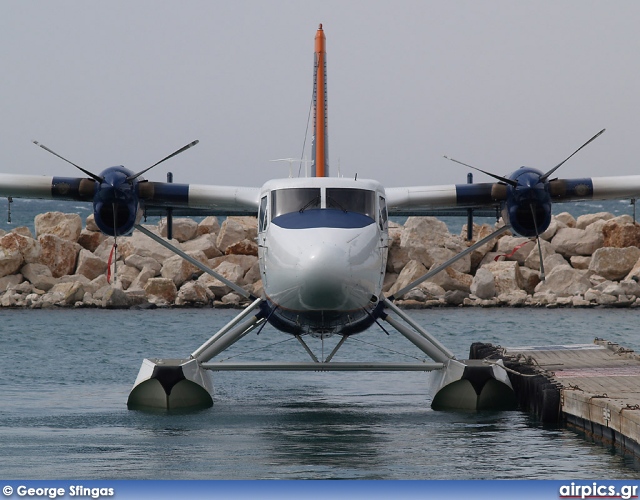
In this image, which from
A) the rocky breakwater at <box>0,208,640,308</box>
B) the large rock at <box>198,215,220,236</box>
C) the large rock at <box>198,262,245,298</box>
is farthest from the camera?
the large rock at <box>198,215,220,236</box>

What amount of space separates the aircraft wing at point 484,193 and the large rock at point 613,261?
25236 millimetres

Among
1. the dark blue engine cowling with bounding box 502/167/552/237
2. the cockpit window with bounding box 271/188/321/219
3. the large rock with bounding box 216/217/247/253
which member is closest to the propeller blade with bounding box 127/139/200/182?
the cockpit window with bounding box 271/188/321/219

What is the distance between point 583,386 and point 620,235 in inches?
1228

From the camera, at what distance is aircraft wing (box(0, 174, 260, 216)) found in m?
17.0

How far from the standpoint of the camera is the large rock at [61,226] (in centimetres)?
4638

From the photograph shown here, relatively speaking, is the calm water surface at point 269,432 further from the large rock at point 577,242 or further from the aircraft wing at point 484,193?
the large rock at point 577,242

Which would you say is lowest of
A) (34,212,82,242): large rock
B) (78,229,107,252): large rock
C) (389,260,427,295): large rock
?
(389,260,427,295): large rock

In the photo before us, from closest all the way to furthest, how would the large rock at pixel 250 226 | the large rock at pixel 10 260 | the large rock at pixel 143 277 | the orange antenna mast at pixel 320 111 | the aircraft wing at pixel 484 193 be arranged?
the aircraft wing at pixel 484 193 < the orange antenna mast at pixel 320 111 < the large rock at pixel 10 260 < the large rock at pixel 143 277 < the large rock at pixel 250 226

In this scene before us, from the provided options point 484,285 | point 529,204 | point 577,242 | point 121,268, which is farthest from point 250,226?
point 529,204

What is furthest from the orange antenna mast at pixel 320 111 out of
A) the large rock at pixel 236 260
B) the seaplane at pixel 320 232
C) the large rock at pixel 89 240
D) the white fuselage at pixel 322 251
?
the large rock at pixel 89 240

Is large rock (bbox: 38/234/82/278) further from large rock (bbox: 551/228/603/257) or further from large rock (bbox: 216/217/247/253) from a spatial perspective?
large rock (bbox: 551/228/603/257)

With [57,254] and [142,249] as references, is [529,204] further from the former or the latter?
[57,254]

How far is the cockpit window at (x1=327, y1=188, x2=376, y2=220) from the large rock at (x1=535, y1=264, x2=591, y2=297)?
2775 cm

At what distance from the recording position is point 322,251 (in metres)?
13.4
